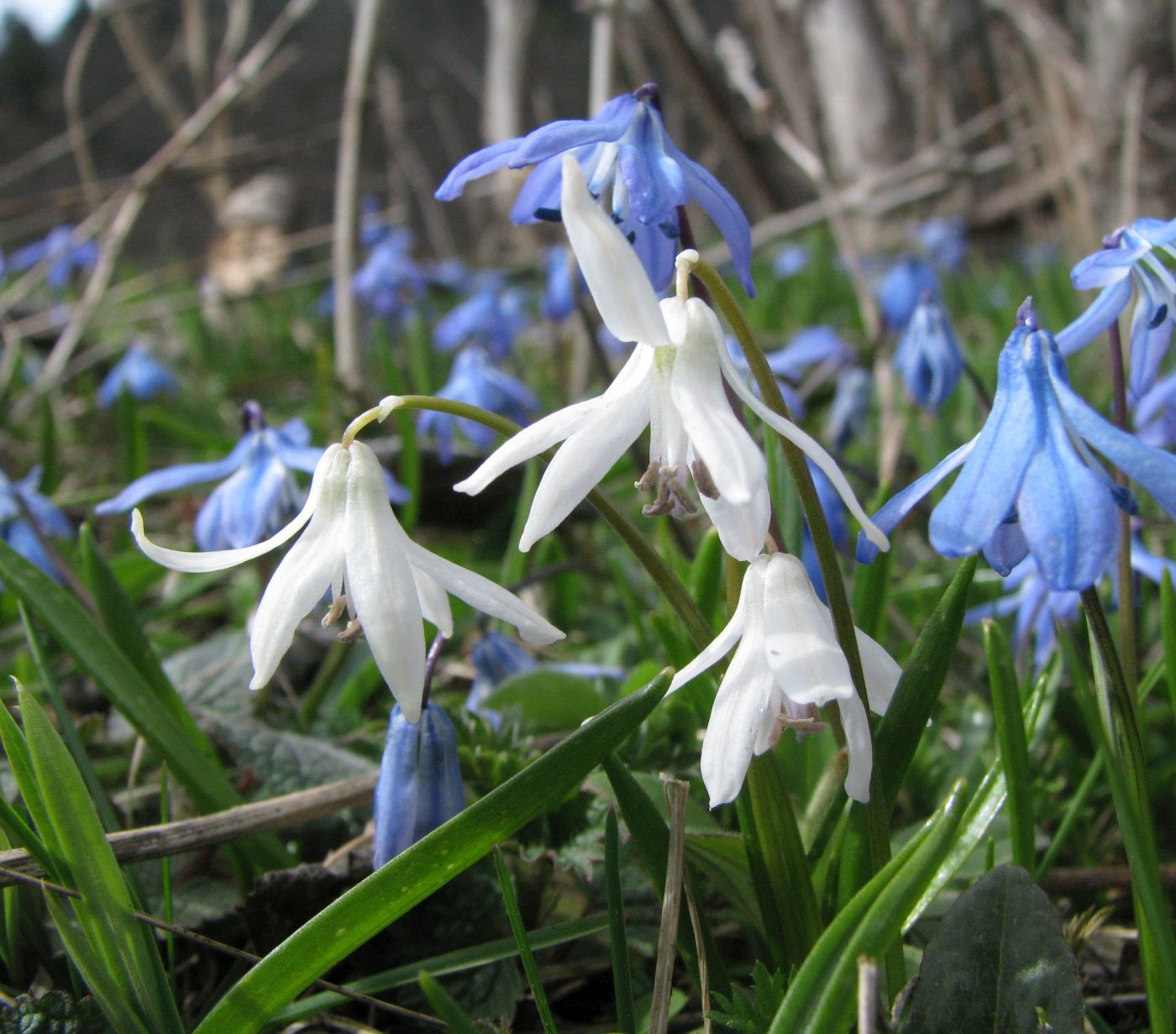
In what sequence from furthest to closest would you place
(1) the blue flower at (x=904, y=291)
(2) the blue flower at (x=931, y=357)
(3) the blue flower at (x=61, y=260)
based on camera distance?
1. (3) the blue flower at (x=61, y=260)
2. (1) the blue flower at (x=904, y=291)
3. (2) the blue flower at (x=931, y=357)

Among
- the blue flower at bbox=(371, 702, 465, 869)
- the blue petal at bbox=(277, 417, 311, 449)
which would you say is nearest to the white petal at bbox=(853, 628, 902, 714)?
the blue flower at bbox=(371, 702, 465, 869)

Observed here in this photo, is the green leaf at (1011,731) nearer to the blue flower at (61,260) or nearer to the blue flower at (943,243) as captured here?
the blue flower at (61,260)

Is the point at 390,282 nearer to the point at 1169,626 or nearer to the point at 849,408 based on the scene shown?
the point at 849,408

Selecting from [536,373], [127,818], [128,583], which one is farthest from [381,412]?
[536,373]

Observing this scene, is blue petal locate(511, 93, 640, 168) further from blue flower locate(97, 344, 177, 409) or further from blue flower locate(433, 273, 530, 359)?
blue flower locate(97, 344, 177, 409)

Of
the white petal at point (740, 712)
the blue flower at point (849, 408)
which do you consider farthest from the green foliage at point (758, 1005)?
the blue flower at point (849, 408)

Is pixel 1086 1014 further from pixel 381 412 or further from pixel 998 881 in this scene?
pixel 381 412
